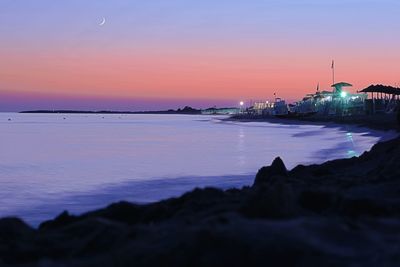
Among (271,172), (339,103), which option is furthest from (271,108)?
(271,172)

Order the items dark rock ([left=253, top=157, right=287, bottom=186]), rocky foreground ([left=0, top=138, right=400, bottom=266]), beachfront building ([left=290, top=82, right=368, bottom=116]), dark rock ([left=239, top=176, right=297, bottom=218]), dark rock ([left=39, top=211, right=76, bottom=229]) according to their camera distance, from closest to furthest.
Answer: rocky foreground ([left=0, top=138, right=400, bottom=266]) → dark rock ([left=239, top=176, right=297, bottom=218]) → dark rock ([left=39, top=211, right=76, bottom=229]) → dark rock ([left=253, top=157, right=287, bottom=186]) → beachfront building ([left=290, top=82, right=368, bottom=116])

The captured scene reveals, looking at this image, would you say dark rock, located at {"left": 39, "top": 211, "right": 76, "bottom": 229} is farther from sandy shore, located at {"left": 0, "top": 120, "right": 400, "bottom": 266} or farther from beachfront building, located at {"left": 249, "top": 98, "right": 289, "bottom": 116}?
beachfront building, located at {"left": 249, "top": 98, "right": 289, "bottom": 116}

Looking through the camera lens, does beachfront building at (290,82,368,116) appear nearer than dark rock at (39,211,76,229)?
No

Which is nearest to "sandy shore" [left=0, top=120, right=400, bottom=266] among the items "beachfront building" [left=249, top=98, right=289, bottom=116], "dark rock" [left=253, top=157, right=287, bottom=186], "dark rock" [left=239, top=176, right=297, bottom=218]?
"dark rock" [left=239, top=176, right=297, bottom=218]

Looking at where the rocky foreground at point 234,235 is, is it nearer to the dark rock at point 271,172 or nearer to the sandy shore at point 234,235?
the sandy shore at point 234,235

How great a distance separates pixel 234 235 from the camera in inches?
131

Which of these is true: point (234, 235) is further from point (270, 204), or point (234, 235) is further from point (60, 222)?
point (60, 222)

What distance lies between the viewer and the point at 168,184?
569 inches

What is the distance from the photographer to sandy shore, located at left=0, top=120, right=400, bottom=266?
321 cm

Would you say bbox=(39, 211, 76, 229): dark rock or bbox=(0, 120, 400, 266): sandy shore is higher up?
bbox=(0, 120, 400, 266): sandy shore

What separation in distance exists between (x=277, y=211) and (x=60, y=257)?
5.19 feet

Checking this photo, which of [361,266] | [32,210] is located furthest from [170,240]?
[32,210]

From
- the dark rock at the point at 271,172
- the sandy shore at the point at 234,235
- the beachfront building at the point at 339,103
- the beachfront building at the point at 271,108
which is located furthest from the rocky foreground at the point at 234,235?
the beachfront building at the point at 271,108

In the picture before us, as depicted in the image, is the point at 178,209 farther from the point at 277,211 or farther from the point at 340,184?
the point at 340,184
